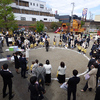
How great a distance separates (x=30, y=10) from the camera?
40000 millimetres

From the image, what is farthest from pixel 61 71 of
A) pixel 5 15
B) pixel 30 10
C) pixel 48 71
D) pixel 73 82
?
pixel 30 10

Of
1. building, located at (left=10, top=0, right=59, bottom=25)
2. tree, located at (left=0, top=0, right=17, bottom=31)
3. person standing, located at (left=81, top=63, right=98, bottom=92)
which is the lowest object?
person standing, located at (left=81, top=63, right=98, bottom=92)

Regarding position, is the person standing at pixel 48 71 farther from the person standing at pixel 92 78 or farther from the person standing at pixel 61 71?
the person standing at pixel 92 78

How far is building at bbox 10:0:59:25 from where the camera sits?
34.6 meters

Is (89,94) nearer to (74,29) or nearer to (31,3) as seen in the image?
(74,29)

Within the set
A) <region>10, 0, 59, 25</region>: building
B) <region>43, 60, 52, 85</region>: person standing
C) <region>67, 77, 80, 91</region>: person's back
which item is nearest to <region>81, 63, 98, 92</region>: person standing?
<region>67, 77, 80, 91</region>: person's back

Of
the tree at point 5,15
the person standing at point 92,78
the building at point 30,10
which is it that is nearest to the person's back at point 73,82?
the person standing at point 92,78

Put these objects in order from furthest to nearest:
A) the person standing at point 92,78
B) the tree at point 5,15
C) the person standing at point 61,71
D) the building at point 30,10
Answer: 1. the building at point 30,10
2. the tree at point 5,15
3. the person standing at point 61,71
4. the person standing at point 92,78

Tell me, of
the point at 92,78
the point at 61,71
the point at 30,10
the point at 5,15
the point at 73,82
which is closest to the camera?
the point at 73,82

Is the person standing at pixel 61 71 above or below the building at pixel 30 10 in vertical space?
below

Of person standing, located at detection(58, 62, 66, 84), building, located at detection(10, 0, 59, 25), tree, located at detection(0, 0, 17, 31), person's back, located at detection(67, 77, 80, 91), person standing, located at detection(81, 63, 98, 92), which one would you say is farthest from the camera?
Result: building, located at detection(10, 0, 59, 25)

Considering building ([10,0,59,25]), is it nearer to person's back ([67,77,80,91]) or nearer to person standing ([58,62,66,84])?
person standing ([58,62,66,84])

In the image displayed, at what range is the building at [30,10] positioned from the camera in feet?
113

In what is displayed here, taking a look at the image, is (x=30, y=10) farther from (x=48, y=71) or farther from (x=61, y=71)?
(x=61, y=71)
